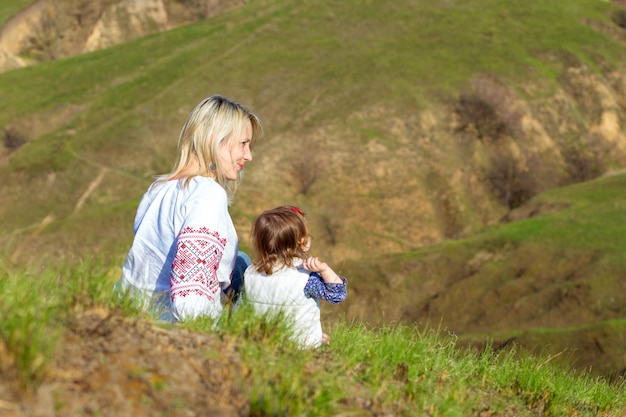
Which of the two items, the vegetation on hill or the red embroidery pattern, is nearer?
the vegetation on hill

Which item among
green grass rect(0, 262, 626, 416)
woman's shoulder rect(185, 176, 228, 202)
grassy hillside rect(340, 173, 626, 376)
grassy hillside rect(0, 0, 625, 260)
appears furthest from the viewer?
grassy hillside rect(0, 0, 625, 260)

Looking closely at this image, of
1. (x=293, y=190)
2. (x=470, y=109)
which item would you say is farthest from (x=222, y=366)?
(x=470, y=109)

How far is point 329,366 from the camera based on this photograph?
5.37 m

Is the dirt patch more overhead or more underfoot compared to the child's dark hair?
more overhead

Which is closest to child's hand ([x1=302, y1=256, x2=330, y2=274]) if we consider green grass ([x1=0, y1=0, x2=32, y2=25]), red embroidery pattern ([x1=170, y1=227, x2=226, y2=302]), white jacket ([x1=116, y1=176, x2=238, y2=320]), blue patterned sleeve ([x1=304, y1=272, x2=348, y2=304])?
blue patterned sleeve ([x1=304, y1=272, x2=348, y2=304])

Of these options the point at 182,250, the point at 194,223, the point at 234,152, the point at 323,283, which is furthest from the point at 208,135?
the point at 323,283

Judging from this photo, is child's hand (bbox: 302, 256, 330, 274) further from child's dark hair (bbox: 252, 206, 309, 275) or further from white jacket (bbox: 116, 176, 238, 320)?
white jacket (bbox: 116, 176, 238, 320)

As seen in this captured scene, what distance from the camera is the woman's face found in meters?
6.41

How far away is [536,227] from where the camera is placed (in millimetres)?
54406

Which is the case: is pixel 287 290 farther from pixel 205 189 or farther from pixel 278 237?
pixel 205 189

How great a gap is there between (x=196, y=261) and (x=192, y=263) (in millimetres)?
32

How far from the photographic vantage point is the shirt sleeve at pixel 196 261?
5.77 m

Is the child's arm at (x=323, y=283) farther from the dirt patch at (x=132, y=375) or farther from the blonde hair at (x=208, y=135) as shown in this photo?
the dirt patch at (x=132, y=375)

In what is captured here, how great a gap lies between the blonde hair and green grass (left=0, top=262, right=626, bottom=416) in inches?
44.8
